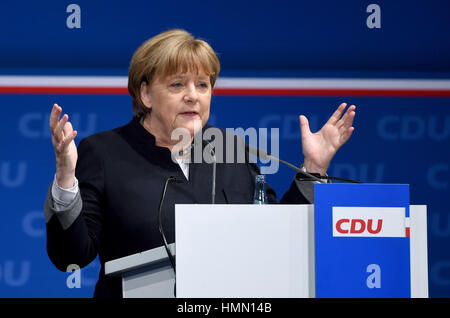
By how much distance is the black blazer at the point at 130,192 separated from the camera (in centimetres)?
171

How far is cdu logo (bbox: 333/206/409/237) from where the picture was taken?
1.21 metres

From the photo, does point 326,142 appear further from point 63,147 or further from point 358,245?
point 63,147

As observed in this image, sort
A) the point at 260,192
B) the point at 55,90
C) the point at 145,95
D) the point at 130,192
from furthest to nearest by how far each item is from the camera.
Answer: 1. the point at 55,90
2. the point at 145,95
3. the point at 130,192
4. the point at 260,192

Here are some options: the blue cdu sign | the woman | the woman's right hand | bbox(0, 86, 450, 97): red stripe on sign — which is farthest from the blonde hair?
bbox(0, 86, 450, 97): red stripe on sign

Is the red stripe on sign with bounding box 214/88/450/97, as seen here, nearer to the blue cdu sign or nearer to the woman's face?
the woman's face

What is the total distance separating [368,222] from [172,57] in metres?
0.83

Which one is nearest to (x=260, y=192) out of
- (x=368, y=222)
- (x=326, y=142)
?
(x=326, y=142)

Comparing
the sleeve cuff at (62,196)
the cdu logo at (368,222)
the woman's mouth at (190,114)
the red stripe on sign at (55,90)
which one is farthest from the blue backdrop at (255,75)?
the cdu logo at (368,222)

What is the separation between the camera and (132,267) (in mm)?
1410

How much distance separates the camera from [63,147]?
56.3 inches

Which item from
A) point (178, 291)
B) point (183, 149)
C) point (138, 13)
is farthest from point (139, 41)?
point (178, 291)

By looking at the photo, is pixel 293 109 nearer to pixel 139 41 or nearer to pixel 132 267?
pixel 139 41
